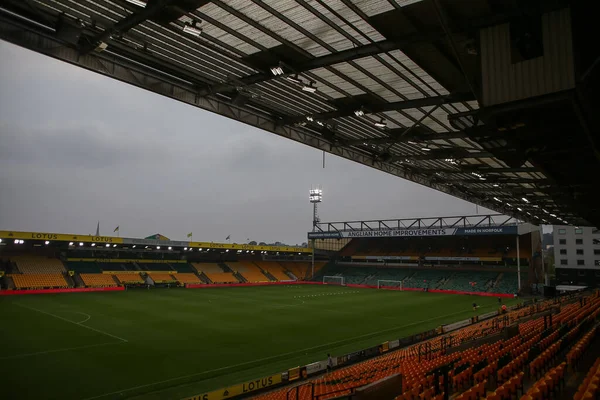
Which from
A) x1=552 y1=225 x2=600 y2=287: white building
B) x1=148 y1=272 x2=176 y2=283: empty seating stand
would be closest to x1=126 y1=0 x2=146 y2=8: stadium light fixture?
x1=148 y1=272 x2=176 y2=283: empty seating stand

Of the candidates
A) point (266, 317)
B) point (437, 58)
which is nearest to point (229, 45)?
point (437, 58)

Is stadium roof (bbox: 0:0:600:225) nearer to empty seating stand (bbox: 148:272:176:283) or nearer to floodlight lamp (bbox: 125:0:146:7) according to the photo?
floodlight lamp (bbox: 125:0:146:7)

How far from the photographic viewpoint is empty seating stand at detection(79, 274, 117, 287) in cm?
4362

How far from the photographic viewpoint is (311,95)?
13.0 meters

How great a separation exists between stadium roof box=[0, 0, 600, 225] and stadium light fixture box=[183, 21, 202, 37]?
1.1 inches

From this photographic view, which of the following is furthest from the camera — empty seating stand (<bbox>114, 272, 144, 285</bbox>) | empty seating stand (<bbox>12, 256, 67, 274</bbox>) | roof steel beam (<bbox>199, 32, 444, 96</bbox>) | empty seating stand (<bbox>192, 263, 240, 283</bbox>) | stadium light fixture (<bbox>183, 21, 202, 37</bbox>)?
empty seating stand (<bbox>192, 263, 240, 283</bbox>)

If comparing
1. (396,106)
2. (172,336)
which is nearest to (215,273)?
(172,336)

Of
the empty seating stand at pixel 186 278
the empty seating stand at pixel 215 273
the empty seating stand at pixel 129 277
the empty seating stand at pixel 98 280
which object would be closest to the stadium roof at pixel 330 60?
the empty seating stand at pixel 98 280

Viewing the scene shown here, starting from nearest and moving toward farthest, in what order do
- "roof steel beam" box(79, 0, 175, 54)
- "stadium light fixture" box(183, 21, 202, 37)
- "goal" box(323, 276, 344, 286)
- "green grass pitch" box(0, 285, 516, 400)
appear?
"roof steel beam" box(79, 0, 175, 54), "stadium light fixture" box(183, 21, 202, 37), "green grass pitch" box(0, 285, 516, 400), "goal" box(323, 276, 344, 286)

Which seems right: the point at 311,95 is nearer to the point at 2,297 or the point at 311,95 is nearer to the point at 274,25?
the point at 274,25

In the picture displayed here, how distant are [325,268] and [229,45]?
206 feet

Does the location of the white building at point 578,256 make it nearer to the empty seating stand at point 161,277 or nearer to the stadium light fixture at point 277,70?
the empty seating stand at point 161,277

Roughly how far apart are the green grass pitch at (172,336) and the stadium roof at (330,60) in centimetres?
1035

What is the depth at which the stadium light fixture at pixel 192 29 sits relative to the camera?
8.62m
